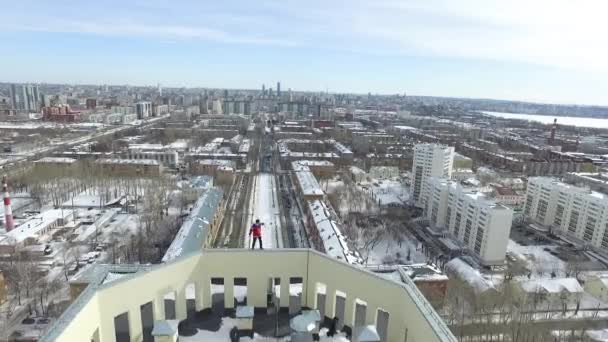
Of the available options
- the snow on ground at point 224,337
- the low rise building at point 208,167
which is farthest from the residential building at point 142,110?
the snow on ground at point 224,337

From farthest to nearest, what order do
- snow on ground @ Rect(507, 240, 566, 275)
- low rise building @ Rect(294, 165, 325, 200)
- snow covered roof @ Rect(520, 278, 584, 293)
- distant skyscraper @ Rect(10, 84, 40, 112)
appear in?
distant skyscraper @ Rect(10, 84, 40, 112), low rise building @ Rect(294, 165, 325, 200), snow on ground @ Rect(507, 240, 566, 275), snow covered roof @ Rect(520, 278, 584, 293)

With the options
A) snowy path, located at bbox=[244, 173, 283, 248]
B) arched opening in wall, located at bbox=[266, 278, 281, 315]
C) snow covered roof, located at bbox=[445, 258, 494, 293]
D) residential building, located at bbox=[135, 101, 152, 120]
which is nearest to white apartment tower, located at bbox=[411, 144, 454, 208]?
snowy path, located at bbox=[244, 173, 283, 248]

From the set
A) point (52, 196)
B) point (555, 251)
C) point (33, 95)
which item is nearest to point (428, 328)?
point (555, 251)

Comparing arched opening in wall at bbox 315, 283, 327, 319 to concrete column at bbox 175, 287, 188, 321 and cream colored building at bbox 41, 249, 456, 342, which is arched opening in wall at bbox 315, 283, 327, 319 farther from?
concrete column at bbox 175, 287, 188, 321

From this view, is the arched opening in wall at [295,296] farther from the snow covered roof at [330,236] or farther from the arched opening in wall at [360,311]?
the snow covered roof at [330,236]

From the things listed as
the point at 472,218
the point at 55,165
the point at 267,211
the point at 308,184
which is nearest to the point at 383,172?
the point at 308,184

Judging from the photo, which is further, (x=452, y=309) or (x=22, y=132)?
(x=22, y=132)

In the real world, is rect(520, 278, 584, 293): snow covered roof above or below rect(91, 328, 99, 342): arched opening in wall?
below

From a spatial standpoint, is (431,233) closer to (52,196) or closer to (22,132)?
(52,196)
